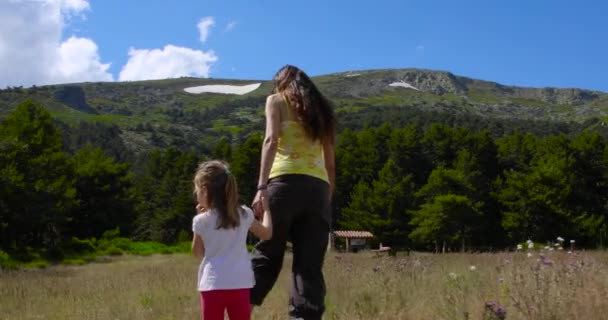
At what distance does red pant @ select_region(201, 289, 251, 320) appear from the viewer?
3154 millimetres

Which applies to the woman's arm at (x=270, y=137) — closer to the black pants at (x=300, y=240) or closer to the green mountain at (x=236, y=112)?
the black pants at (x=300, y=240)

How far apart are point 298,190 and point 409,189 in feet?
156

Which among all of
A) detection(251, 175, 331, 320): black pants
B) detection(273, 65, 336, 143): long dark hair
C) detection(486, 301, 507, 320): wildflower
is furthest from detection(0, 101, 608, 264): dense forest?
detection(486, 301, 507, 320): wildflower

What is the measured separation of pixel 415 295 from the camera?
15.9 feet

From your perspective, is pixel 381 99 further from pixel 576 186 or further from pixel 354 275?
pixel 354 275

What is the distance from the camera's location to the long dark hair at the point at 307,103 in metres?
3.71

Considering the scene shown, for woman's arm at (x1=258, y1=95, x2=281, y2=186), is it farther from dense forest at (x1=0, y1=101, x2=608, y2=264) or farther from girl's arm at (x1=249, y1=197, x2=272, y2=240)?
dense forest at (x1=0, y1=101, x2=608, y2=264)

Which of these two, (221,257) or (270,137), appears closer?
(221,257)

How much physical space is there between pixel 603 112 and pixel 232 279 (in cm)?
16751

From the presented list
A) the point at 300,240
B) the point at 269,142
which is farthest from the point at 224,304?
the point at 269,142

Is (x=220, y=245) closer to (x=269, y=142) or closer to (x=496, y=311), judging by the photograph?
(x=269, y=142)

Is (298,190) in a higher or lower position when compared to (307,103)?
lower

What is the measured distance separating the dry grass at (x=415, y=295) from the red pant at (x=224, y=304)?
4.32 ft

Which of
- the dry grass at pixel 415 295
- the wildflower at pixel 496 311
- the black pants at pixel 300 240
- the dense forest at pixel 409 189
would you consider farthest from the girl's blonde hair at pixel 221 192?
the dense forest at pixel 409 189
